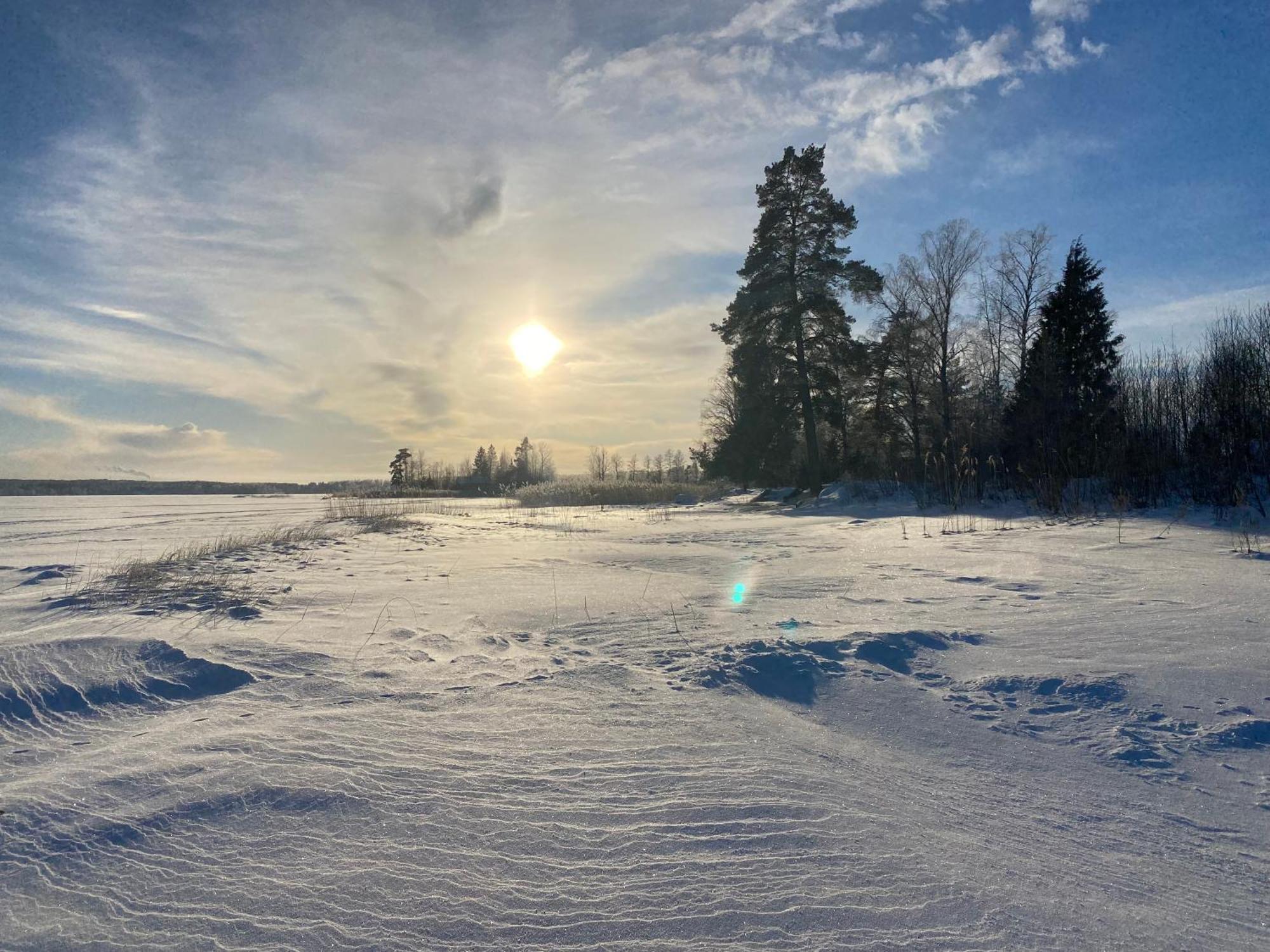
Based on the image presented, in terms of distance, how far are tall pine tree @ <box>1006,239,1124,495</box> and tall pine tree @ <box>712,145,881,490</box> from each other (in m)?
5.66

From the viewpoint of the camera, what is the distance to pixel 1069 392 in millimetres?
14930

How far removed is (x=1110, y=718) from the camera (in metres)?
2.39

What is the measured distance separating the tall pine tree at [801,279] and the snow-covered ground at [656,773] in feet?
53.5

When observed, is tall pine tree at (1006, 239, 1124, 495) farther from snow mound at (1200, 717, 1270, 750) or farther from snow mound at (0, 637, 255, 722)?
snow mound at (0, 637, 255, 722)

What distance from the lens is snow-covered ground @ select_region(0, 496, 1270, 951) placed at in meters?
1.44

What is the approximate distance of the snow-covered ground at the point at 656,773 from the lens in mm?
1441

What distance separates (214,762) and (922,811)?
7.85 feet

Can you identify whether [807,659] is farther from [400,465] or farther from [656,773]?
[400,465]

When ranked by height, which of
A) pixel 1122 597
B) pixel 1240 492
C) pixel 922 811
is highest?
pixel 1240 492

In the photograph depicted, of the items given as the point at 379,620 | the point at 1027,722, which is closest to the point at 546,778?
the point at 1027,722

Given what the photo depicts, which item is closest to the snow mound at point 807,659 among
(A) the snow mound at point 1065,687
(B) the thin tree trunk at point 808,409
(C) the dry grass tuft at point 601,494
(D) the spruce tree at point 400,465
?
(A) the snow mound at point 1065,687

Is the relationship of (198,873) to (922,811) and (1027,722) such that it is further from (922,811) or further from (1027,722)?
(1027,722)

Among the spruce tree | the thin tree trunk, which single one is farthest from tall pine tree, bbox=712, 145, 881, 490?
the spruce tree

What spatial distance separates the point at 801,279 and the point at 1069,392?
27.8ft
